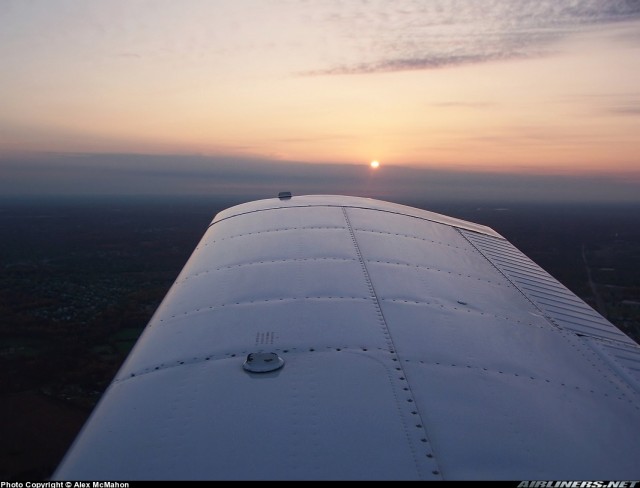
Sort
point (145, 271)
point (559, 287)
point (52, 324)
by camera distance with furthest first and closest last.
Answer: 1. point (145, 271)
2. point (52, 324)
3. point (559, 287)

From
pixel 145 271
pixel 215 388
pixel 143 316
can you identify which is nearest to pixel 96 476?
pixel 215 388

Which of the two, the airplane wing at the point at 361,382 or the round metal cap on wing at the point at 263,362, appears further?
the round metal cap on wing at the point at 263,362

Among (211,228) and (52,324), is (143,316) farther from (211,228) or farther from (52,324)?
(211,228)

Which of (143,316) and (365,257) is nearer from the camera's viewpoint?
(365,257)

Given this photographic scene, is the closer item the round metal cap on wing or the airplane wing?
the airplane wing

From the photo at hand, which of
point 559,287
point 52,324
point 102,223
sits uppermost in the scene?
point 559,287
